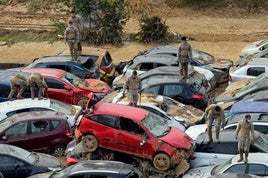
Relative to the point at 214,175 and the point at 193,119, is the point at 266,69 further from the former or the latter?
the point at 214,175

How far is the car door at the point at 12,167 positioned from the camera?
15875 millimetres

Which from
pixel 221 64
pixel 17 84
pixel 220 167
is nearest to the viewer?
pixel 220 167

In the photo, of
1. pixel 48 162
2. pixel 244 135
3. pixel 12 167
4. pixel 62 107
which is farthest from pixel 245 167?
pixel 62 107

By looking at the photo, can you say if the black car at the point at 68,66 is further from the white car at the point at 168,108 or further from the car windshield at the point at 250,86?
the car windshield at the point at 250,86

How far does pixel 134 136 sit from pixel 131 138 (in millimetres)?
89

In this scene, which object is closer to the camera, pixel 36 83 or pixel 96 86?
pixel 36 83

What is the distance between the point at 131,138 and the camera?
16547 millimetres

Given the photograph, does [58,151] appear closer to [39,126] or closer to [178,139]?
[39,126]

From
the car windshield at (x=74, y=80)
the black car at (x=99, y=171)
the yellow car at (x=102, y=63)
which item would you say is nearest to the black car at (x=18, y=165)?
the black car at (x=99, y=171)

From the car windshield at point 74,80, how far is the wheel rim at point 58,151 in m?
3.82

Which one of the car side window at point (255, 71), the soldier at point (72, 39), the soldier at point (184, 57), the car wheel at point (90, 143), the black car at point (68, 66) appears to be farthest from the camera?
the soldier at point (72, 39)

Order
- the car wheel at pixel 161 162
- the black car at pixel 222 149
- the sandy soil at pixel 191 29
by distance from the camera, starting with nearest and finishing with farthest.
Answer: the black car at pixel 222 149 → the car wheel at pixel 161 162 → the sandy soil at pixel 191 29

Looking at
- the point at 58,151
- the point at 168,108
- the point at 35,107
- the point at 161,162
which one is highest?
the point at 35,107

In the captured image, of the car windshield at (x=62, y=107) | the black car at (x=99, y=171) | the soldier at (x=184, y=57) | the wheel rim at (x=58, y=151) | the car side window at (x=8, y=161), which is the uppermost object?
the soldier at (x=184, y=57)
